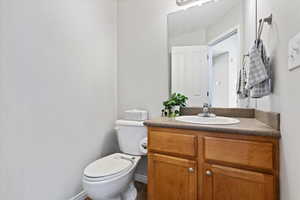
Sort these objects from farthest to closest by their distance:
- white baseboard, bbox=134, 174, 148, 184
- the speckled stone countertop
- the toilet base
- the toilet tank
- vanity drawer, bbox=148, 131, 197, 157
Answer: white baseboard, bbox=134, 174, 148, 184 → the toilet tank → the toilet base → vanity drawer, bbox=148, 131, 197, 157 → the speckled stone countertop

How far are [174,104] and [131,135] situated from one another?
0.56 m

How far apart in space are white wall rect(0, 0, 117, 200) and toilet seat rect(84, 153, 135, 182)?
10.2 inches

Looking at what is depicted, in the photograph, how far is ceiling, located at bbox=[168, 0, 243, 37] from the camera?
1.59 meters

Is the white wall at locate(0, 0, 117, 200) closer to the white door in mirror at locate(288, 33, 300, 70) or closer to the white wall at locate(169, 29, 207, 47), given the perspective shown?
the white wall at locate(169, 29, 207, 47)

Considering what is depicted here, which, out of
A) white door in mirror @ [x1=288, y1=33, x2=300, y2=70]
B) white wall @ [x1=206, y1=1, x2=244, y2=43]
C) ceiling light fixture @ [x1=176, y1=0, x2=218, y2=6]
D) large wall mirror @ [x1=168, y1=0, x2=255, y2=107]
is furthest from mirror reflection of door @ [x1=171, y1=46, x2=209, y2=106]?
white door in mirror @ [x1=288, y1=33, x2=300, y2=70]

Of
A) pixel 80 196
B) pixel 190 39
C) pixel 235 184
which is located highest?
pixel 190 39

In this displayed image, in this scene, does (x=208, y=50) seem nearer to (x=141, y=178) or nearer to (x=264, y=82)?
(x=264, y=82)

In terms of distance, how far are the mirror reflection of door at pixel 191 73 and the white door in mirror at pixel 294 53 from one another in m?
0.94

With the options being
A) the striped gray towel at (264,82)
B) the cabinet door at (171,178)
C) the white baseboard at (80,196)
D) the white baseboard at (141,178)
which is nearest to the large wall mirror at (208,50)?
the striped gray towel at (264,82)

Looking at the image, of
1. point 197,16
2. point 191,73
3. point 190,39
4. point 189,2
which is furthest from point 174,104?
point 189,2

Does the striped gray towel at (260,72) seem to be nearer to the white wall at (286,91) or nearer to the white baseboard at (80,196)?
the white wall at (286,91)

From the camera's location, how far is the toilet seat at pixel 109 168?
130cm

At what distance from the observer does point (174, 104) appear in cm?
166

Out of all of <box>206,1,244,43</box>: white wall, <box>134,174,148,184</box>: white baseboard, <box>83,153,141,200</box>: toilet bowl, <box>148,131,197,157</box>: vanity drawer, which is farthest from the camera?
<box>134,174,148,184</box>: white baseboard
